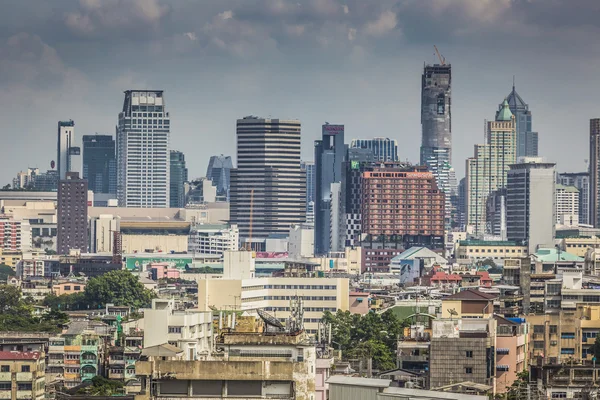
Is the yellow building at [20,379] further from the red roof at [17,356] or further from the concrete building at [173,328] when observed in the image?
the concrete building at [173,328]

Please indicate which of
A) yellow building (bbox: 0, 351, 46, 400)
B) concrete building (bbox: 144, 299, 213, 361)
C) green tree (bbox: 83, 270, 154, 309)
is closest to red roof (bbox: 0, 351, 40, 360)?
yellow building (bbox: 0, 351, 46, 400)

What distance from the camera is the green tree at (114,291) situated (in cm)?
18025

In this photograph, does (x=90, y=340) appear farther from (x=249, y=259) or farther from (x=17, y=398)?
(x=249, y=259)

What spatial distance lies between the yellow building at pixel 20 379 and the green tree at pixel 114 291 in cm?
9931

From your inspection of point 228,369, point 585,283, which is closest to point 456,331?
point 228,369

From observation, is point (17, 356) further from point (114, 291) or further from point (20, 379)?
point (114, 291)

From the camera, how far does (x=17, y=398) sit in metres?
76.9

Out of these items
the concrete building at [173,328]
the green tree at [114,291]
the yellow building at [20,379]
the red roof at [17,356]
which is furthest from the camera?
the green tree at [114,291]

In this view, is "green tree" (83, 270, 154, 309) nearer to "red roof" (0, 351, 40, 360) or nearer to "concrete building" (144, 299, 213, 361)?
"red roof" (0, 351, 40, 360)

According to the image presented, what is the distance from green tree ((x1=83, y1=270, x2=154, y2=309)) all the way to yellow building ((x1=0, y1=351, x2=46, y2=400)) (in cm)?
9931

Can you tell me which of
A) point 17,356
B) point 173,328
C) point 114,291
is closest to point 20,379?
point 17,356

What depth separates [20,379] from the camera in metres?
77.6

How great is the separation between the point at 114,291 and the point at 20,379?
105619mm

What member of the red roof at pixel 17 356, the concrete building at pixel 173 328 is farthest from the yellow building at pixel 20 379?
the concrete building at pixel 173 328
